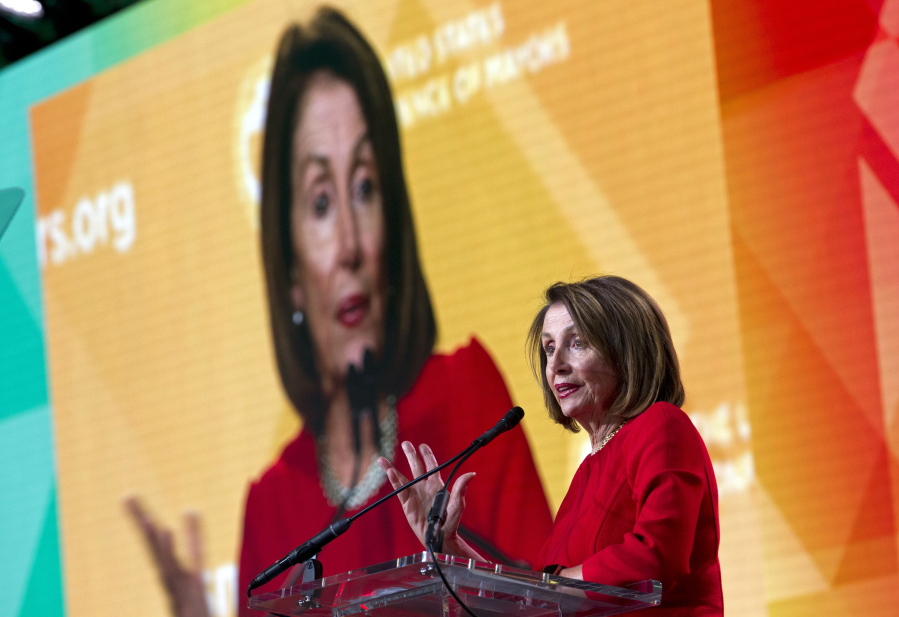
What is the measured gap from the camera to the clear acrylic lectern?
1.54m

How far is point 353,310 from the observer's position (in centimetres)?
386

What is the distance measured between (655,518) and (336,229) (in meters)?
2.49

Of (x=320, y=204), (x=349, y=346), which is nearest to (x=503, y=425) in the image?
(x=349, y=346)

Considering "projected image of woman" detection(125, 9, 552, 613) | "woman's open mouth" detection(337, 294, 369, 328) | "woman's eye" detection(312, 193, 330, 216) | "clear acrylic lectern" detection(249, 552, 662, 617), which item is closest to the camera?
"clear acrylic lectern" detection(249, 552, 662, 617)

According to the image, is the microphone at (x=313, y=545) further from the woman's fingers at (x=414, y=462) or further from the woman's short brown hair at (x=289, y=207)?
the woman's short brown hair at (x=289, y=207)

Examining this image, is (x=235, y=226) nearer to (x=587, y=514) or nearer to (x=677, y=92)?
(x=677, y=92)

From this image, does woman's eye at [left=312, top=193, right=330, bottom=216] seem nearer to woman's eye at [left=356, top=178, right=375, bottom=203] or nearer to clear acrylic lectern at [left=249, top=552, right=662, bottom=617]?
woman's eye at [left=356, top=178, right=375, bottom=203]

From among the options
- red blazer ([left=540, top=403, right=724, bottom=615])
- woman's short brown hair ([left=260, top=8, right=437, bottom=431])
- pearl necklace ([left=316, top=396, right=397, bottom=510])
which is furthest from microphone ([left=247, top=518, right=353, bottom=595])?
woman's short brown hair ([left=260, top=8, right=437, bottom=431])

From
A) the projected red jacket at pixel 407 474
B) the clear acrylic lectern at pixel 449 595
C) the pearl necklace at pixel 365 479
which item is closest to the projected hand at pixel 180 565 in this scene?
the projected red jacket at pixel 407 474

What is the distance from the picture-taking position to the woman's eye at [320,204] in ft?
13.1

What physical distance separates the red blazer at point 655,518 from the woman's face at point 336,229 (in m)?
2.00

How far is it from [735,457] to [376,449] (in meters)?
1.24

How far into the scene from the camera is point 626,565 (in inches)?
62.9

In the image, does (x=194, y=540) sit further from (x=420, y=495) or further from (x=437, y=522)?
(x=437, y=522)
